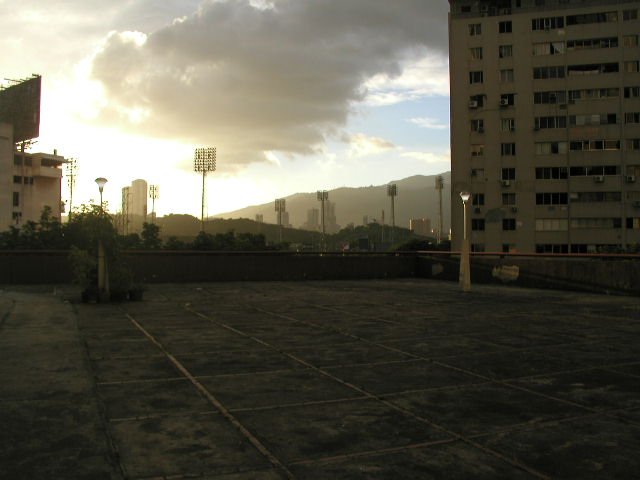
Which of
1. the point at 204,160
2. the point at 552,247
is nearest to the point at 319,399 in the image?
the point at 552,247

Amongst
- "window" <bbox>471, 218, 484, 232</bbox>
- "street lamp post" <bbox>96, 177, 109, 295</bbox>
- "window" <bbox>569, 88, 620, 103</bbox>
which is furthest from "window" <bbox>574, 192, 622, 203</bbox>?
"street lamp post" <bbox>96, 177, 109, 295</bbox>

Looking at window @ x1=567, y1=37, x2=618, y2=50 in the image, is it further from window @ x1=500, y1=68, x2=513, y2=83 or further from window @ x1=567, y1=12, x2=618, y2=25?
window @ x1=500, y1=68, x2=513, y2=83

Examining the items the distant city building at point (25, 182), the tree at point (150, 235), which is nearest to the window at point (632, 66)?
the tree at point (150, 235)

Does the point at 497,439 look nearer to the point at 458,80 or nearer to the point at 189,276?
the point at 189,276

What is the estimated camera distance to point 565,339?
1076 cm

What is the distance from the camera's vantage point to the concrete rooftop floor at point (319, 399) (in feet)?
14.9

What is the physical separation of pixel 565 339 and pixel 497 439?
6.42m

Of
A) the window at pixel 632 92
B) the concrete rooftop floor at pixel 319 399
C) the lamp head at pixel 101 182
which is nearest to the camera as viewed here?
the concrete rooftop floor at pixel 319 399

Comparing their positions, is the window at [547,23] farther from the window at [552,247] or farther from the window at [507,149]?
the window at [552,247]

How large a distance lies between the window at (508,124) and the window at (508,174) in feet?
15.6

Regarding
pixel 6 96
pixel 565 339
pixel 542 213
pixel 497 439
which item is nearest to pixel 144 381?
pixel 497 439

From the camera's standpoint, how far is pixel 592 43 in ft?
218

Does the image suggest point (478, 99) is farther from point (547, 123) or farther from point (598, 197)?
point (598, 197)

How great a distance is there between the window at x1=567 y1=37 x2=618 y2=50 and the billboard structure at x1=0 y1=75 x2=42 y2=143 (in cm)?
8583
